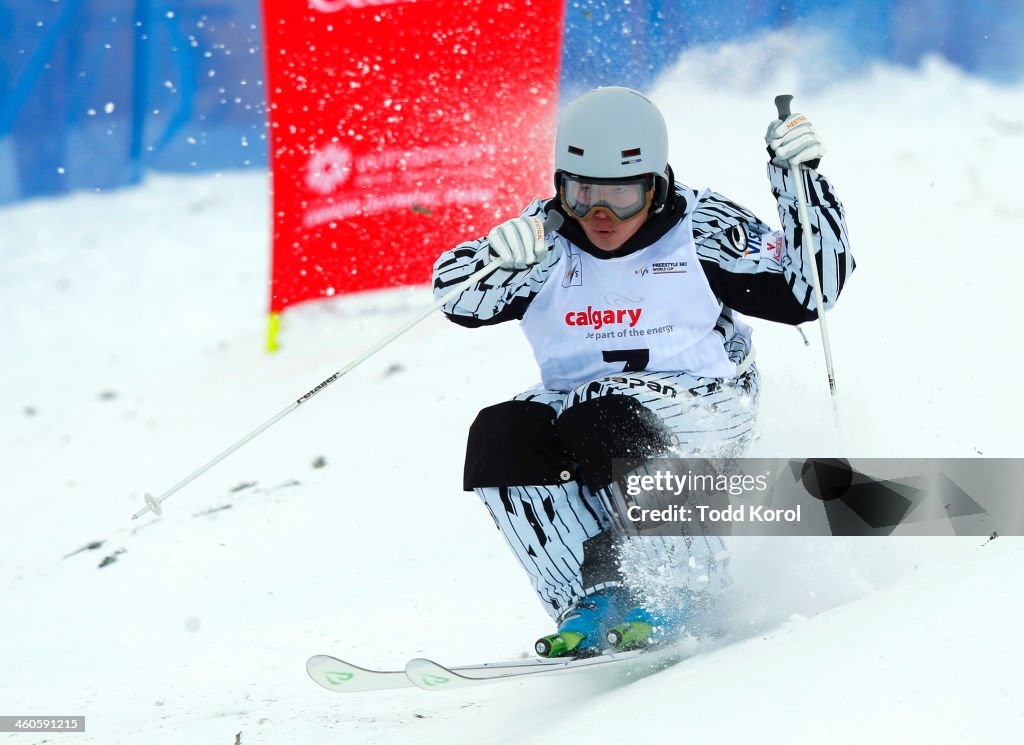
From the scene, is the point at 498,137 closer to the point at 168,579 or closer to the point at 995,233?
the point at 995,233

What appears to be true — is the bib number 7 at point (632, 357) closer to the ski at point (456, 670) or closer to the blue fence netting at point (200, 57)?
the ski at point (456, 670)

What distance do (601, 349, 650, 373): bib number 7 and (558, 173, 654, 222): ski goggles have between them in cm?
32

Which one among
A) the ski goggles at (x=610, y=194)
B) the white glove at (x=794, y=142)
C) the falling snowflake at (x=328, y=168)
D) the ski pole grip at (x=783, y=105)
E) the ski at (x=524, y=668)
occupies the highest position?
the falling snowflake at (x=328, y=168)

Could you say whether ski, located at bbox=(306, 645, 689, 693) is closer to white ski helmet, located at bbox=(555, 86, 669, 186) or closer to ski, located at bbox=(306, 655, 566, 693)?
ski, located at bbox=(306, 655, 566, 693)

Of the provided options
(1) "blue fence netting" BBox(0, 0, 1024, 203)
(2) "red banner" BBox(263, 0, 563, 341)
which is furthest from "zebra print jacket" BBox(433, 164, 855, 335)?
(1) "blue fence netting" BBox(0, 0, 1024, 203)

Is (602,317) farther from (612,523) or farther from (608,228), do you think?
(612,523)

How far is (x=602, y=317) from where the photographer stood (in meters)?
3.10

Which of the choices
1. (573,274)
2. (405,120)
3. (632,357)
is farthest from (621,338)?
(405,120)

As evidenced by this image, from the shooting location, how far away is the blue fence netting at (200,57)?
650 cm

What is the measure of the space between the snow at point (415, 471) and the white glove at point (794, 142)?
0.87 meters

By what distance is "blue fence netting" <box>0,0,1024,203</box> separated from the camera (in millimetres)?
6504

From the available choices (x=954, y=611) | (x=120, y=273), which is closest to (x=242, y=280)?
(x=120, y=273)

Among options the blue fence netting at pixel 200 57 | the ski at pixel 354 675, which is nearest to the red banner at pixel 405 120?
the blue fence netting at pixel 200 57

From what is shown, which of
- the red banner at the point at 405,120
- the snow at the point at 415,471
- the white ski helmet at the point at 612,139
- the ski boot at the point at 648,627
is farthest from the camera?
the red banner at the point at 405,120
